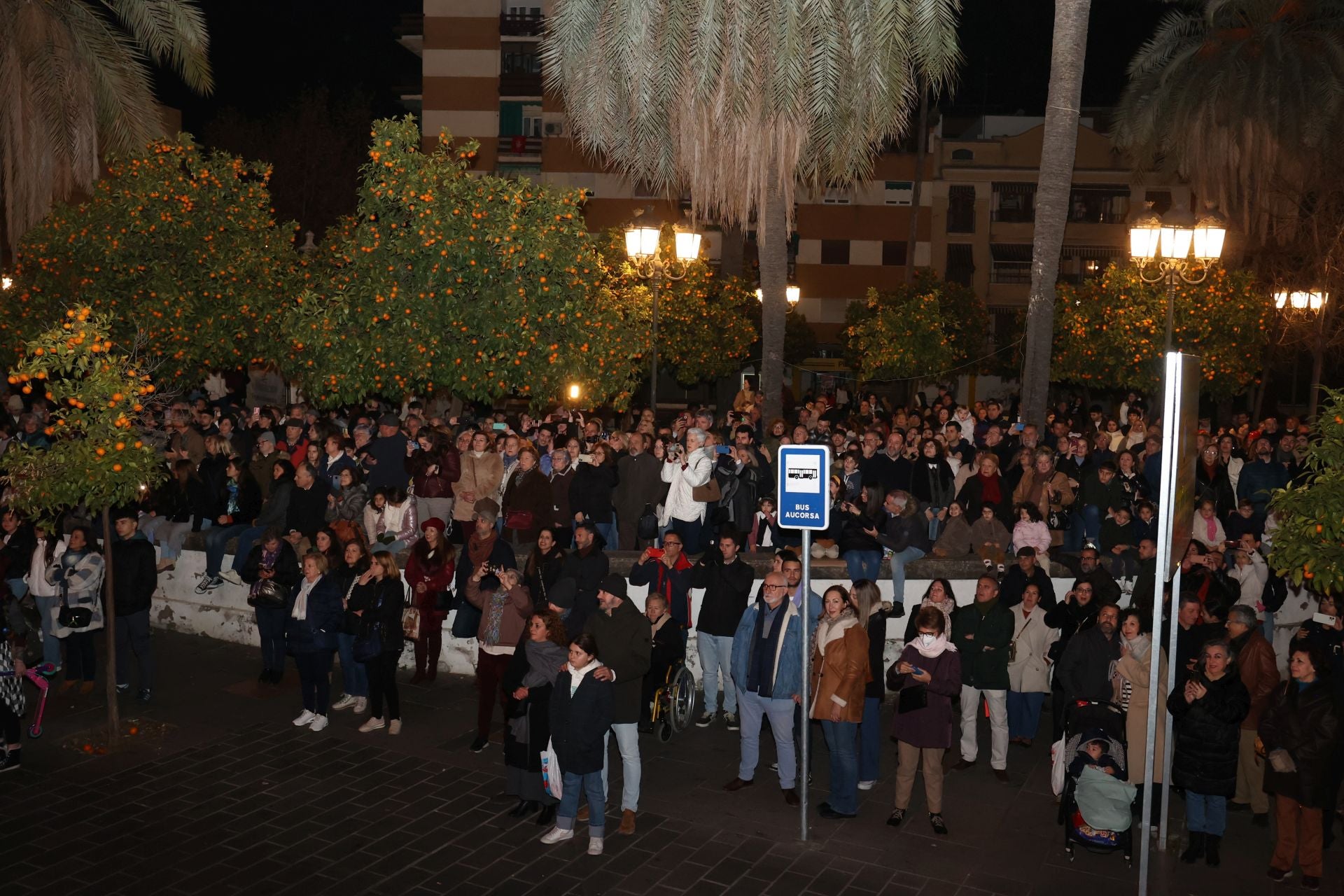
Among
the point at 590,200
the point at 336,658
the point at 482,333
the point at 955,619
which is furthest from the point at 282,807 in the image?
the point at 590,200

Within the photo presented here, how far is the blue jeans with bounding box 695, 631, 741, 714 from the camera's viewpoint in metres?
11.2

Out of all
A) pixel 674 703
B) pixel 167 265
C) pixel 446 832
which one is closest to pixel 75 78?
pixel 167 265

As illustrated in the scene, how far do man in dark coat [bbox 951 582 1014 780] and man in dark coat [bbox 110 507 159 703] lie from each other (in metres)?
7.65

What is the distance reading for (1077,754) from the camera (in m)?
8.56

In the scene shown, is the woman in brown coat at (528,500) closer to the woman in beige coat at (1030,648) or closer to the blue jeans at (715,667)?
the blue jeans at (715,667)

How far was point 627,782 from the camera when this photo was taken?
9062 millimetres

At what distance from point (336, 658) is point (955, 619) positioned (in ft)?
22.8

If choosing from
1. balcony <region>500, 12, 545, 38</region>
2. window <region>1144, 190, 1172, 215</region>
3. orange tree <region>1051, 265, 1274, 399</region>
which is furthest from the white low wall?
window <region>1144, 190, 1172, 215</region>

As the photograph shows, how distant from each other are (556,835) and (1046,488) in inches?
295

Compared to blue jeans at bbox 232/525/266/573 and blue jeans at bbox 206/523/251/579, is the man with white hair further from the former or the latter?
blue jeans at bbox 206/523/251/579

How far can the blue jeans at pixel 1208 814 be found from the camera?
8664 millimetres

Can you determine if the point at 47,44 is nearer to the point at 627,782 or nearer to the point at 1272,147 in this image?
the point at 627,782

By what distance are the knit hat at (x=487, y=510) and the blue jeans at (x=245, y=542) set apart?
3.11 metres


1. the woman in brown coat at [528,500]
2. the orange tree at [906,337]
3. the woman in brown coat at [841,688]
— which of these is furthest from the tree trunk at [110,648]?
the orange tree at [906,337]
